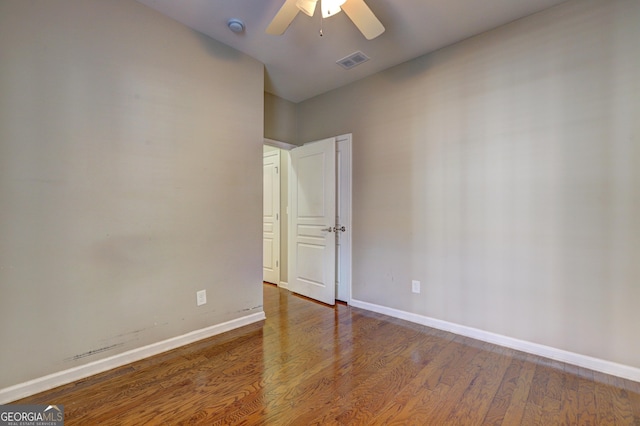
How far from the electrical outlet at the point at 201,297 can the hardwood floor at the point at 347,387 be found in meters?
0.35

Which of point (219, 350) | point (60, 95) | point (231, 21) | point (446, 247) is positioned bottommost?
point (219, 350)

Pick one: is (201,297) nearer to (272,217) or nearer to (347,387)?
(347,387)

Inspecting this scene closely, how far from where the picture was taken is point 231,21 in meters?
2.41

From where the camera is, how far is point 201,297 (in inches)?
103

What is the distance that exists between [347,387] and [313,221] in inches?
86.9

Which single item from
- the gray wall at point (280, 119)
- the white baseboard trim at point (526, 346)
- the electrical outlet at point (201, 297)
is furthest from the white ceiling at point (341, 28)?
the white baseboard trim at point (526, 346)

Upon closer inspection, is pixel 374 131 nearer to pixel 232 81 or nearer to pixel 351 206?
pixel 351 206

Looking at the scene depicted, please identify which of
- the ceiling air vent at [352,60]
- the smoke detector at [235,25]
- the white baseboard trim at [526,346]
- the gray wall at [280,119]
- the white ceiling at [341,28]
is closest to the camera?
the white baseboard trim at [526,346]

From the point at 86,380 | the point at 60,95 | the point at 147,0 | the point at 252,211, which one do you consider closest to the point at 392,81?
the point at 252,211

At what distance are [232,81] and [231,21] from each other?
1.78 ft

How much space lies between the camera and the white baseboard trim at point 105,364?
174cm

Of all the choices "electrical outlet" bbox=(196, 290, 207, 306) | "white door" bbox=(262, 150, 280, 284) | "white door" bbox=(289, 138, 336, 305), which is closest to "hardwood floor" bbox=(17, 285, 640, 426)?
"electrical outlet" bbox=(196, 290, 207, 306)

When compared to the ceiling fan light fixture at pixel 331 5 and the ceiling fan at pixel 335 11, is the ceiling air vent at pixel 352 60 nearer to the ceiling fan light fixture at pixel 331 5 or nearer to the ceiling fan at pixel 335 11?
the ceiling fan at pixel 335 11

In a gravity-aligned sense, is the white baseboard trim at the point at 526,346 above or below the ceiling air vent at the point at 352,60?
below
